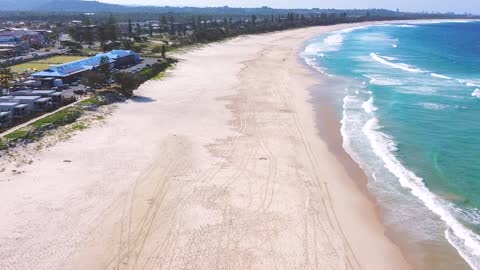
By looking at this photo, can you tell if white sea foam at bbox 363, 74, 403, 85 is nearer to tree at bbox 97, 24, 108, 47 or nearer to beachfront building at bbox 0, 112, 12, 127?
beachfront building at bbox 0, 112, 12, 127

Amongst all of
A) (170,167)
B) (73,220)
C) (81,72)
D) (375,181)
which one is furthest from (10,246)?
(81,72)

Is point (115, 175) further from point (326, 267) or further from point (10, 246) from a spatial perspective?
point (326, 267)

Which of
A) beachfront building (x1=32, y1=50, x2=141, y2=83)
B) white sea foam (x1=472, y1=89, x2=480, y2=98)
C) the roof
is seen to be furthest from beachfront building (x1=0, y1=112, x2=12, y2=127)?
white sea foam (x1=472, y1=89, x2=480, y2=98)

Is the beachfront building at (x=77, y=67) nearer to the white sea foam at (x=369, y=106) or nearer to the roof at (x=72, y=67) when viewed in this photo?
the roof at (x=72, y=67)

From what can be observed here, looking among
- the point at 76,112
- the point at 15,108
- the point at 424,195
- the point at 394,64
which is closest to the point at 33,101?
the point at 15,108

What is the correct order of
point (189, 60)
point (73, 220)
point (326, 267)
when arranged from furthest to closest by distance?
1. point (189, 60)
2. point (73, 220)
3. point (326, 267)

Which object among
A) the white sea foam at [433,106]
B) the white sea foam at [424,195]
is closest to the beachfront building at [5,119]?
the white sea foam at [424,195]

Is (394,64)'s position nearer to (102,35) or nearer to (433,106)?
(433,106)
